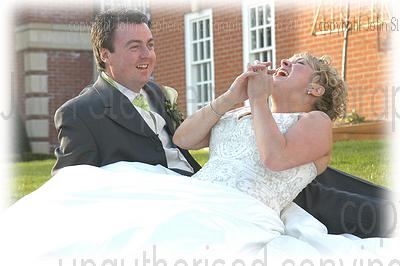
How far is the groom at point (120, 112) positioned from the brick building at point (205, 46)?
420 cm

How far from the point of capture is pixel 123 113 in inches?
180

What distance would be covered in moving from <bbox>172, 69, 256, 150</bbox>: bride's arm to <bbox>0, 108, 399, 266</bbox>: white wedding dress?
0.06 meters

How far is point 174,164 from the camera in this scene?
4.64 metres

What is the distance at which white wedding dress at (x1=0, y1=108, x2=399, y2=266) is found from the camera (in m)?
3.43

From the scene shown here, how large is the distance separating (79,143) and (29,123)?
44.1 feet

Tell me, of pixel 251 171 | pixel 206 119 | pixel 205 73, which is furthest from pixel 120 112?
pixel 205 73


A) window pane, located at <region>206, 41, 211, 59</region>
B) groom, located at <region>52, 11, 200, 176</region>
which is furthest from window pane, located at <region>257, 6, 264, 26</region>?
groom, located at <region>52, 11, 200, 176</region>

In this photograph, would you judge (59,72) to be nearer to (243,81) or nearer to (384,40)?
(384,40)

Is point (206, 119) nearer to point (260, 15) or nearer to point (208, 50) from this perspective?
point (260, 15)

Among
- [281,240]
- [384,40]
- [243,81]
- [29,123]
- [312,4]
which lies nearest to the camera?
[281,240]

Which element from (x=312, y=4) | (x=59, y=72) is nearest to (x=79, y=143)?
(x=312, y=4)

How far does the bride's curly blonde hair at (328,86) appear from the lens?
4.14m

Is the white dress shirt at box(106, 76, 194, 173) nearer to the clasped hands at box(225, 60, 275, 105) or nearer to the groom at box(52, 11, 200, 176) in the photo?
the groom at box(52, 11, 200, 176)

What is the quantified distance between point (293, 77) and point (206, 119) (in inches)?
19.7
